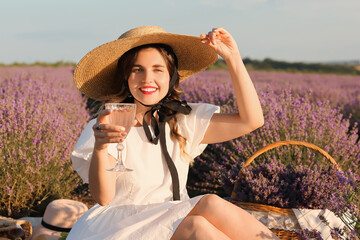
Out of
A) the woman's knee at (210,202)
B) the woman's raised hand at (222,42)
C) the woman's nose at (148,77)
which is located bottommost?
the woman's knee at (210,202)

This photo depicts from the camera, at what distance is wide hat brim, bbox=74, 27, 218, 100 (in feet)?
8.02

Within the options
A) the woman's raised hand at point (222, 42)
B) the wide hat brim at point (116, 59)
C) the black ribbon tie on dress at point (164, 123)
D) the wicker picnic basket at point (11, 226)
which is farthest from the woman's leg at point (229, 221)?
the wicker picnic basket at point (11, 226)

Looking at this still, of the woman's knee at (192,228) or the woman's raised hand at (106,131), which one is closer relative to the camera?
the woman's raised hand at (106,131)

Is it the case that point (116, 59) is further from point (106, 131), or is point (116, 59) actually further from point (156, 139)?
point (106, 131)

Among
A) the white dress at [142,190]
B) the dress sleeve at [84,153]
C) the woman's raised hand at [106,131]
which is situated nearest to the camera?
the woman's raised hand at [106,131]

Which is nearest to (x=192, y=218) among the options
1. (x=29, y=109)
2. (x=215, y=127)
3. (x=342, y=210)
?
(x=215, y=127)

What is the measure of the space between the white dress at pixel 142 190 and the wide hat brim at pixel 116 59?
0.34m

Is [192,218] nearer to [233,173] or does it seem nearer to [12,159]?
[233,173]

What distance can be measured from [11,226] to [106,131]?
5.91 feet

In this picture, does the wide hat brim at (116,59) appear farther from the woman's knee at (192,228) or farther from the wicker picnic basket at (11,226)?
the wicker picnic basket at (11,226)

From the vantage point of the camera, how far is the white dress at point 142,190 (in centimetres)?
213

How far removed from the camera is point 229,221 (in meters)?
2.20

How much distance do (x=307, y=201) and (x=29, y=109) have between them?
2989 millimetres

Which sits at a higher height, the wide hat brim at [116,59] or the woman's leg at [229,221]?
the wide hat brim at [116,59]
